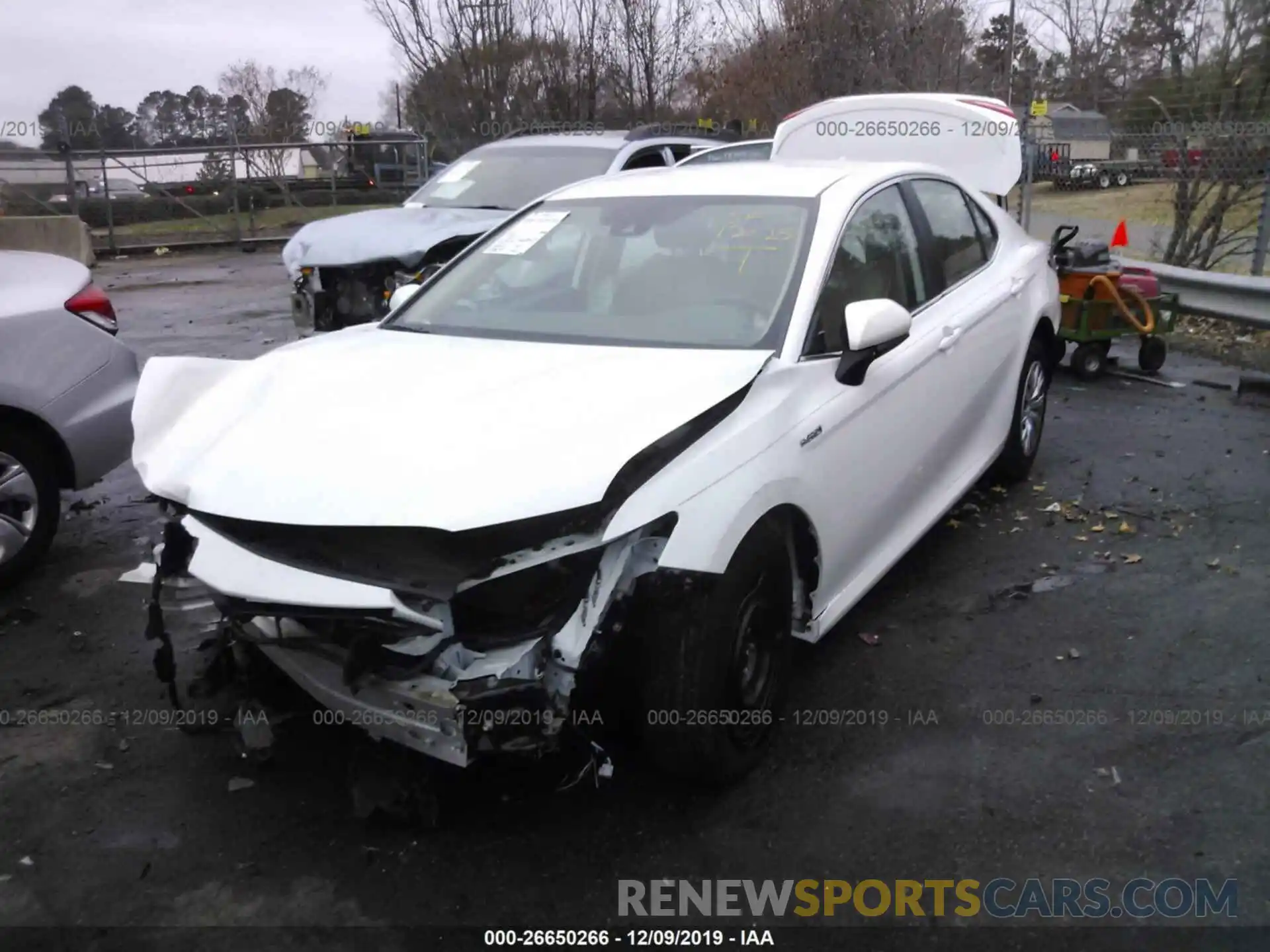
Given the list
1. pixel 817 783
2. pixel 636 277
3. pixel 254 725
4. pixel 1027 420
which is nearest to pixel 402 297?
pixel 636 277

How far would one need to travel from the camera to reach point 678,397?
122 inches

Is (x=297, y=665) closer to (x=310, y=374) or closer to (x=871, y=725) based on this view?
(x=310, y=374)

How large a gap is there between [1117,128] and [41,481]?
41.7ft

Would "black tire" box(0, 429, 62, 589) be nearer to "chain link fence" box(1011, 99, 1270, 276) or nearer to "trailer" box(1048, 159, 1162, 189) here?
"chain link fence" box(1011, 99, 1270, 276)

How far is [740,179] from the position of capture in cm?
443

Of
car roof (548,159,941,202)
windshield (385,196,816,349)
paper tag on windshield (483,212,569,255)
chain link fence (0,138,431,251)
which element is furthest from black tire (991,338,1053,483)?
chain link fence (0,138,431,251)

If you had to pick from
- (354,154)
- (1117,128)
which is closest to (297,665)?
(1117,128)

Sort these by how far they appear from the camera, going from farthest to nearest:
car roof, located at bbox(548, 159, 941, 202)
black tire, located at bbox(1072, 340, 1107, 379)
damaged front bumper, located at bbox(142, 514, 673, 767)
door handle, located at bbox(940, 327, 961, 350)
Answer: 1. black tire, located at bbox(1072, 340, 1107, 379)
2. door handle, located at bbox(940, 327, 961, 350)
3. car roof, located at bbox(548, 159, 941, 202)
4. damaged front bumper, located at bbox(142, 514, 673, 767)

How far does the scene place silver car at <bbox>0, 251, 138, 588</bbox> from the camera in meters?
4.67

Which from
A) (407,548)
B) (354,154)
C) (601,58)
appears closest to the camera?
(407,548)

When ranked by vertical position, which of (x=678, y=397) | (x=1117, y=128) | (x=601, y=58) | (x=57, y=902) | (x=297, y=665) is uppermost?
(x=601, y=58)

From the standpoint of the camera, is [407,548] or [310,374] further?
[310,374]

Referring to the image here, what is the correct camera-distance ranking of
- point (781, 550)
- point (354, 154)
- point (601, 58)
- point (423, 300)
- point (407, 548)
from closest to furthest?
point (407, 548)
point (781, 550)
point (423, 300)
point (601, 58)
point (354, 154)

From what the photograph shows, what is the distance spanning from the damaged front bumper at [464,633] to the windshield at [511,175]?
6.07 meters
